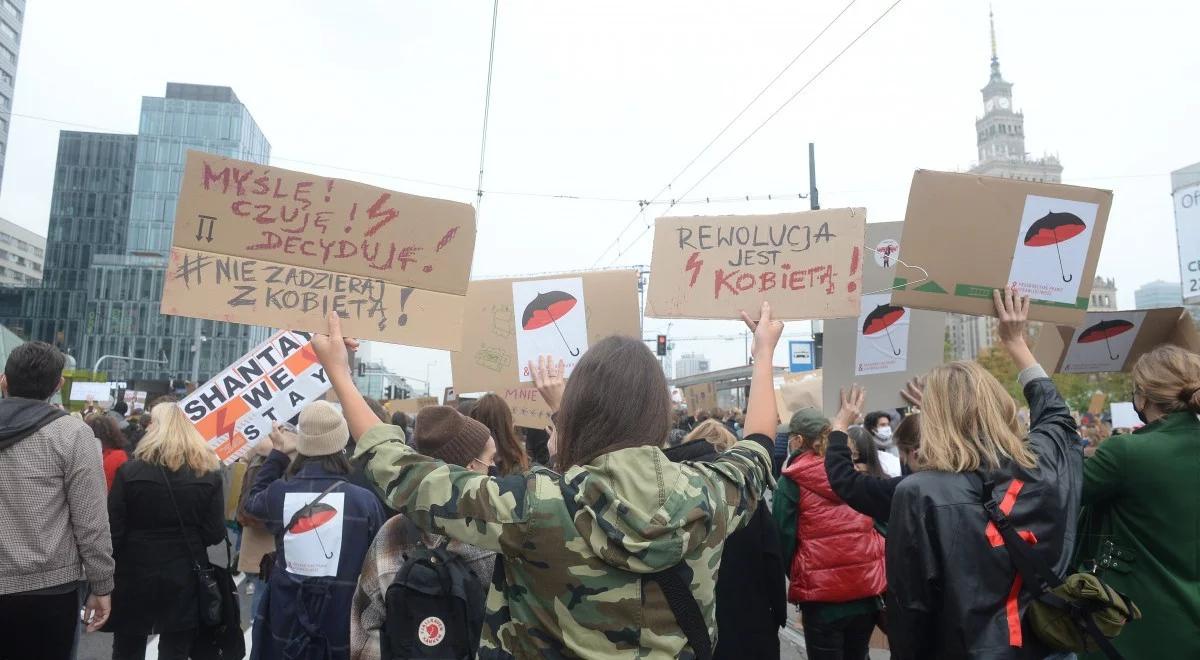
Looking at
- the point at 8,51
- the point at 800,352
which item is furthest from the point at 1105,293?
the point at 8,51

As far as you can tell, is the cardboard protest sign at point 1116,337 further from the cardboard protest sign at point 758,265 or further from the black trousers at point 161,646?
the black trousers at point 161,646

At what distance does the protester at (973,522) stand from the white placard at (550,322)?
211 centimetres

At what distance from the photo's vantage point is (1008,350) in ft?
11.0

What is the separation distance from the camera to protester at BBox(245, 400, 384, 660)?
397cm

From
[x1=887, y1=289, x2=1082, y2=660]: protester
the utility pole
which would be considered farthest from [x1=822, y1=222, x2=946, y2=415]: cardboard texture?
the utility pole

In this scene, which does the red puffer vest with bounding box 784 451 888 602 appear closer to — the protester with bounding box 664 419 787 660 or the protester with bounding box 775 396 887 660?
the protester with bounding box 775 396 887 660

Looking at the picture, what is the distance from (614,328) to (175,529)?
3.05 meters

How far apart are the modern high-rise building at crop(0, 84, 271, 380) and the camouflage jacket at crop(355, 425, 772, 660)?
91.3 m

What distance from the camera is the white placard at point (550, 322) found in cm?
453

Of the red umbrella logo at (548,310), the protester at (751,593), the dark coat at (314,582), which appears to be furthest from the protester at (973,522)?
the dark coat at (314,582)

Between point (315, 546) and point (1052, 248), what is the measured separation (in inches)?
156

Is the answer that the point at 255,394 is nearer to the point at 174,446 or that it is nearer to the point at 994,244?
the point at 174,446

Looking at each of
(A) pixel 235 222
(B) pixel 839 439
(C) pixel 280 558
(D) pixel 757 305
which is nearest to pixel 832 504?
(B) pixel 839 439

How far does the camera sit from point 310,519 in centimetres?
408
